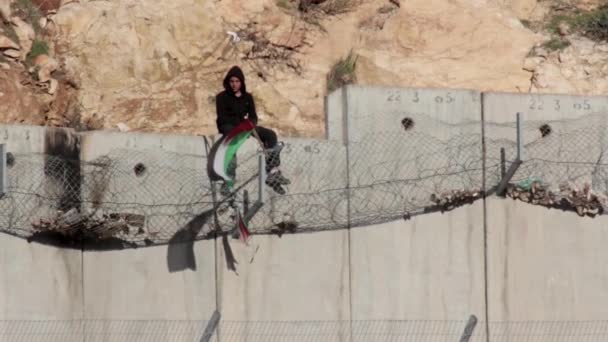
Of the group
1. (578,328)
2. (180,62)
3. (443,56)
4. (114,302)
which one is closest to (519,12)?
(443,56)

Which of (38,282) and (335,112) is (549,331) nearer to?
(335,112)

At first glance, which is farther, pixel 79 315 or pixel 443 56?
pixel 443 56

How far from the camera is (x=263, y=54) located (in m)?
23.8

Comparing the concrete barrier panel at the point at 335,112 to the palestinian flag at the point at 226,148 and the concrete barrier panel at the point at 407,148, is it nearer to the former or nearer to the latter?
the concrete barrier panel at the point at 407,148

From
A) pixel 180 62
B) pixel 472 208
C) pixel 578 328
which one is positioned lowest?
pixel 578 328

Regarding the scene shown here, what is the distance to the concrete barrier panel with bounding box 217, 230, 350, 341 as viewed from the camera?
18.8 metres

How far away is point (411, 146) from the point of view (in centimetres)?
1928

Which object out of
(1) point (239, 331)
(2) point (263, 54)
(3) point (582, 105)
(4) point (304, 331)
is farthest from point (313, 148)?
(2) point (263, 54)

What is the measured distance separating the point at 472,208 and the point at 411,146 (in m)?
0.92

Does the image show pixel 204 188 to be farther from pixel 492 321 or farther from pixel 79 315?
pixel 492 321

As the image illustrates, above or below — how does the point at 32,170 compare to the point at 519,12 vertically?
below

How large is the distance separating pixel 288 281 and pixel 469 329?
1932 mm

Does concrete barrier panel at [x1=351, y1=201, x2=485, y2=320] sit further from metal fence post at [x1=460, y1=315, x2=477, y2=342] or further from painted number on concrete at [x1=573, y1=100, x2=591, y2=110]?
painted number on concrete at [x1=573, y1=100, x2=591, y2=110]

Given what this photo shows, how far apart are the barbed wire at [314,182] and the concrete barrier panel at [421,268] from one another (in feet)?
0.56
